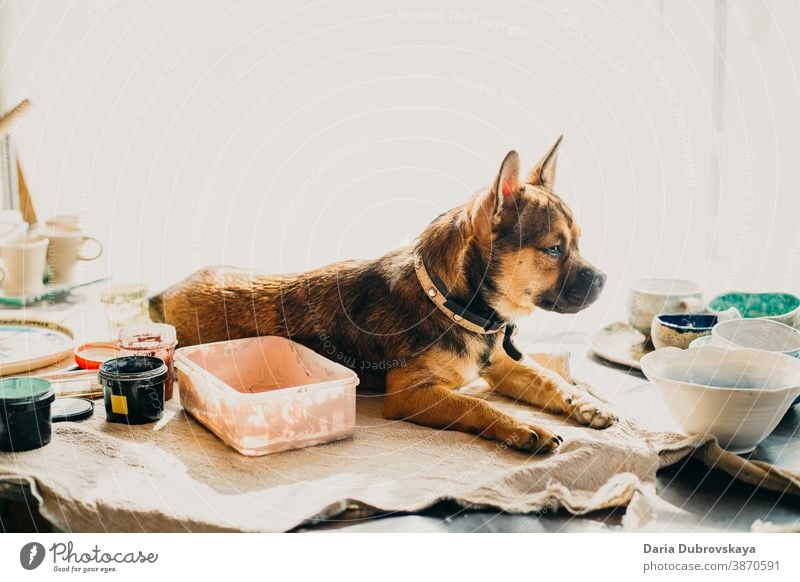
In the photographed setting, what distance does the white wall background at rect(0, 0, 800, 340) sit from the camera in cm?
205

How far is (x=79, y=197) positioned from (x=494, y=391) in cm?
142

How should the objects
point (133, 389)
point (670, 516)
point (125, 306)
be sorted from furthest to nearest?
point (125, 306) < point (133, 389) < point (670, 516)

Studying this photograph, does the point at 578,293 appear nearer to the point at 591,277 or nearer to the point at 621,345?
the point at 591,277

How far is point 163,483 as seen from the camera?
4.88 ft

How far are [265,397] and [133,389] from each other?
33cm

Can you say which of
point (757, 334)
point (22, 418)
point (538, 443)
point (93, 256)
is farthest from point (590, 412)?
point (93, 256)

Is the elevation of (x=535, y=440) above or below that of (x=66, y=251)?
below

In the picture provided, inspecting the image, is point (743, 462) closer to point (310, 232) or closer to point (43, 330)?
point (310, 232)

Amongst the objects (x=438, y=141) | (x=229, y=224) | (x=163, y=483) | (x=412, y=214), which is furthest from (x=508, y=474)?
(x=229, y=224)

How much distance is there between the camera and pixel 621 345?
83.7 inches

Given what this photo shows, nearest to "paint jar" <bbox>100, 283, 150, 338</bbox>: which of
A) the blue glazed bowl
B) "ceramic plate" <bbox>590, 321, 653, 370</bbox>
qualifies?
"ceramic plate" <bbox>590, 321, 653, 370</bbox>

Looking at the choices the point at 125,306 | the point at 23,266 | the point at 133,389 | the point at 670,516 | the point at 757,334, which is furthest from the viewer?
the point at 23,266

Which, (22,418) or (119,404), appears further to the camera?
(119,404)

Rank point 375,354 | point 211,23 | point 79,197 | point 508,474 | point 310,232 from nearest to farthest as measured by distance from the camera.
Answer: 1. point 508,474
2. point 375,354
3. point 211,23
4. point 310,232
5. point 79,197
